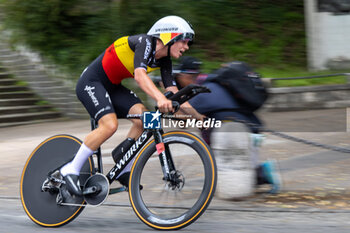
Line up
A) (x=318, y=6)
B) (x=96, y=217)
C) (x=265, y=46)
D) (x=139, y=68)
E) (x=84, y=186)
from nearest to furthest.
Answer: (x=139, y=68), (x=84, y=186), (x=96, y=217), (x=318, y=6), (x=265, y=46)

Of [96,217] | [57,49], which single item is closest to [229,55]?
[57,49]

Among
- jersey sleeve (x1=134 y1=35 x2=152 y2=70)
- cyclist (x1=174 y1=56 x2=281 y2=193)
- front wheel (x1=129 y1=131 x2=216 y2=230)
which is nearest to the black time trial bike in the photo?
front wheel (x1=129 y1=131 x2=216 y2=230)

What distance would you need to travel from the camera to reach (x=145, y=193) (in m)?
4.67

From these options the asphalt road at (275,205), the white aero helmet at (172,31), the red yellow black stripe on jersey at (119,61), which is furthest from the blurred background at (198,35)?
the white aero helmet at (172,31)

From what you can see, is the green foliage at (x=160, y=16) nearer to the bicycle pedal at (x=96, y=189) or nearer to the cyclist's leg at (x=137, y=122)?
the cyclist's leg at (x=137, y=122)

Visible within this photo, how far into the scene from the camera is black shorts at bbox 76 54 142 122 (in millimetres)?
4859

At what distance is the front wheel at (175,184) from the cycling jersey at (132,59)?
0.65 m

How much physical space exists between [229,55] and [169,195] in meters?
10.8

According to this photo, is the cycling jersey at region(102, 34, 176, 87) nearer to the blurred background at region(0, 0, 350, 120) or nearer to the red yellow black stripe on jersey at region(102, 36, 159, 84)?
the red yellow black stripe on jersey at region(102, 36, 159, 84)

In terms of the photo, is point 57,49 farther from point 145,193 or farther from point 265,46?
point 145,193

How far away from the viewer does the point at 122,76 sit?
497 centimetres

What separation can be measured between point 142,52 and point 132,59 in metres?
0.28

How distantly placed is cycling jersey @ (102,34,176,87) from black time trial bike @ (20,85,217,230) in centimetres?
39

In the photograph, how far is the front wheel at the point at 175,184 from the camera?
4344mm
